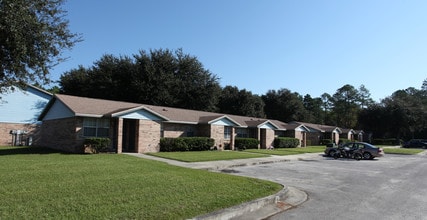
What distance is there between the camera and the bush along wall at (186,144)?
25.2 meters

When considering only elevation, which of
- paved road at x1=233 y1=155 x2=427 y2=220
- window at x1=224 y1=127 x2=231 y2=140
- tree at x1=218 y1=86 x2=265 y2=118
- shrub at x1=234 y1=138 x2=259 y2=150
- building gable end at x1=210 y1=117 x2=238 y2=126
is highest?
tree at x1=218 y1=86 x2=265 y2=118

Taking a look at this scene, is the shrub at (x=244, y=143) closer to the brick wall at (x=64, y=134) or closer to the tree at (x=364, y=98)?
the brick wall at (x=64, y=134)

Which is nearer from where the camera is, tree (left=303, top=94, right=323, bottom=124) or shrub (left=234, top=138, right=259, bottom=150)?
shrub (left=234, top=138, right=259, bottom=150)

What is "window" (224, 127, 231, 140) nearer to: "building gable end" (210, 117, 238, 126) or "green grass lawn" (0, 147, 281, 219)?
"building gable end" (210, 117, 238, 126)

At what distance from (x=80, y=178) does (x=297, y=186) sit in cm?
757

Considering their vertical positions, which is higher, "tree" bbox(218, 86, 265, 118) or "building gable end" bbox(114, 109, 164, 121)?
"tree" bbox(218, 86, 265, 118)

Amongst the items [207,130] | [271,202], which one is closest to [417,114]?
[207,130]

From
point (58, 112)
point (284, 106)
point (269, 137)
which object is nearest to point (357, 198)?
point (58, 112)

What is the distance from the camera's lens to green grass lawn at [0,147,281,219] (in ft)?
21.3

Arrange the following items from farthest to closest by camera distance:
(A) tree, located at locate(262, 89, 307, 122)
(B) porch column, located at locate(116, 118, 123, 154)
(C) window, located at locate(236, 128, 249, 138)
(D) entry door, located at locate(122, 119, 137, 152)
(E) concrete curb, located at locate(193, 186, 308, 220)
Result: 1. (A) tree, located at locate(262, 89, 307, 122)
2. (C) window, located at locate(236, 128, 249, 138)
3. (D) entry door, located at locate(122, 119, 137, 152)
4. (B) porch column, located at locate(116, 118, 123, 154)
5. (E) concrete curb, located at locate(193, 186, 308, 220)

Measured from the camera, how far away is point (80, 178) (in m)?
10.1

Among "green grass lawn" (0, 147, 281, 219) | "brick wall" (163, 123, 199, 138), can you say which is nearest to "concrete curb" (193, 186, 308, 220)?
"green grass lawn" (0, 147, 281, 219)

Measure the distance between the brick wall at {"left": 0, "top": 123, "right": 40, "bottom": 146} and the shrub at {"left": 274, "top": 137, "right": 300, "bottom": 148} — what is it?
25589mm

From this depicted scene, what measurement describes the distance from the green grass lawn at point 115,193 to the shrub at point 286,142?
28076 mm
